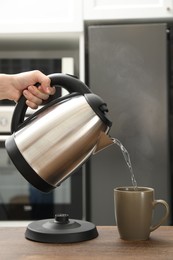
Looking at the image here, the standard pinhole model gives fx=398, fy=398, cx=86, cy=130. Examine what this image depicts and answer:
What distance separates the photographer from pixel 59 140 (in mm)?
734

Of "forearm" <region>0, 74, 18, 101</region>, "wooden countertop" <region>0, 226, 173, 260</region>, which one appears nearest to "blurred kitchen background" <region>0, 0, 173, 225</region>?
"forearm" <region>0, 74, 18, 101</region>

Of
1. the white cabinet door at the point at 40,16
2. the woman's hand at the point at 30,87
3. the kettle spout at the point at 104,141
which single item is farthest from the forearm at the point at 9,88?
the white cabinet door at the point at 40,16

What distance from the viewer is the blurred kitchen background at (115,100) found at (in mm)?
1545

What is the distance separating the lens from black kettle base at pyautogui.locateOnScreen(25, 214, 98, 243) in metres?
0.73

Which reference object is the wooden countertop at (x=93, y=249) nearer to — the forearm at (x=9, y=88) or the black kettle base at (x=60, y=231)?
the black kettle base at (x=60, y=231)

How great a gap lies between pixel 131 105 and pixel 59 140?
856 millimetres

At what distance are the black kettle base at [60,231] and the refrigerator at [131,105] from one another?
765 millimetres

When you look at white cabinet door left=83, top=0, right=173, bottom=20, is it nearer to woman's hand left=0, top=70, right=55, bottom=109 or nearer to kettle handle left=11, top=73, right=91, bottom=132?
woman's hand left=0, top=70, right=55, bottom=109

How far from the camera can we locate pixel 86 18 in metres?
1.62

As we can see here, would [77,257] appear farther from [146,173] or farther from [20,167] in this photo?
[146,173]

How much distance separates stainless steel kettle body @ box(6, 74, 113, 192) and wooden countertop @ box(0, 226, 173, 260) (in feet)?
0.36

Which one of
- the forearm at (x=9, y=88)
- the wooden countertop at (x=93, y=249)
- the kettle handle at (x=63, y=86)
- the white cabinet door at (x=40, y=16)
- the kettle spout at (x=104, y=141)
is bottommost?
the wooden countertop at (x=93, y=249)

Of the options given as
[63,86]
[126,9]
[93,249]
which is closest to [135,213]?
[93,249]


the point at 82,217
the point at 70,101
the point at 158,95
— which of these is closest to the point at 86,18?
the point at 158,95
